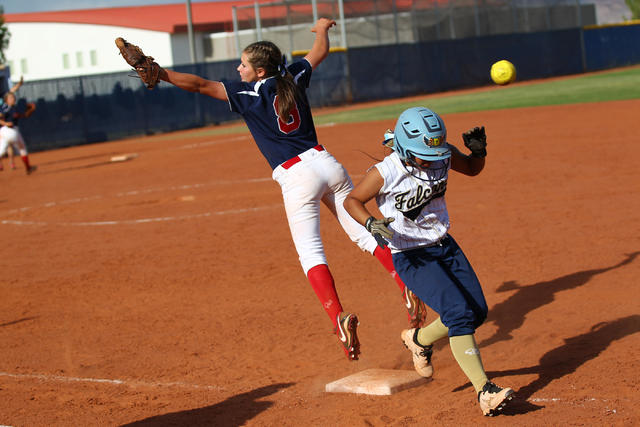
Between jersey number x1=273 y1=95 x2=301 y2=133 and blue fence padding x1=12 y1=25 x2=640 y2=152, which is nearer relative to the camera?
jersey number x1=273 y1=95 x2=301 y2=133

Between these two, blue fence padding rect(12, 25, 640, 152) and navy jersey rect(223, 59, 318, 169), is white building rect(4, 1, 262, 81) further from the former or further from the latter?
navy jersey rect(223, 59, 318, 169)

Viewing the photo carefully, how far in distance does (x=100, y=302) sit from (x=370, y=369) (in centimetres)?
358

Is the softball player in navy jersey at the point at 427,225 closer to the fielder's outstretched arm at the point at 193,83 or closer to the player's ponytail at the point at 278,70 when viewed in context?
the player's ponytail at the point at 278,70

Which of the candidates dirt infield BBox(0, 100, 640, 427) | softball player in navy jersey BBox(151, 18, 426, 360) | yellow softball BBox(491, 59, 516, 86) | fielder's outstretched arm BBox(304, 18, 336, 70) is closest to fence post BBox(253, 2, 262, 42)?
dirt infield BBox(0, 100, 640, 427)

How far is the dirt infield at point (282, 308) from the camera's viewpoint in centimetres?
433

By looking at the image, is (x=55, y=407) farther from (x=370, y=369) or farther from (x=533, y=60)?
(x=533, y=60)

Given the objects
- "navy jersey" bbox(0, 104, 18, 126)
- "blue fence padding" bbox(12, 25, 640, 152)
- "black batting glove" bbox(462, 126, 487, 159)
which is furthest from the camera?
"blue fence padding" bbox(12, 25, 640, 152)

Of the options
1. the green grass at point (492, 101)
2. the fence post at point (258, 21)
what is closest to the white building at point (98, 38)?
the fence post at point (258, 21)

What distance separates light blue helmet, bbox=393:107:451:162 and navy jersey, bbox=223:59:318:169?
2.78ft

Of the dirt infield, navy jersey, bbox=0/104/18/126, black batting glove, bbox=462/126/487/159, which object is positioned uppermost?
navy jersey, bbox=0/104/18/126

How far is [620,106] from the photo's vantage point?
58.2 feet

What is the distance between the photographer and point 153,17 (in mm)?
52969

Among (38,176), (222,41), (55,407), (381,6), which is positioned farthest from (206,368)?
(222,41)

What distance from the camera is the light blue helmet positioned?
13.0 feet
